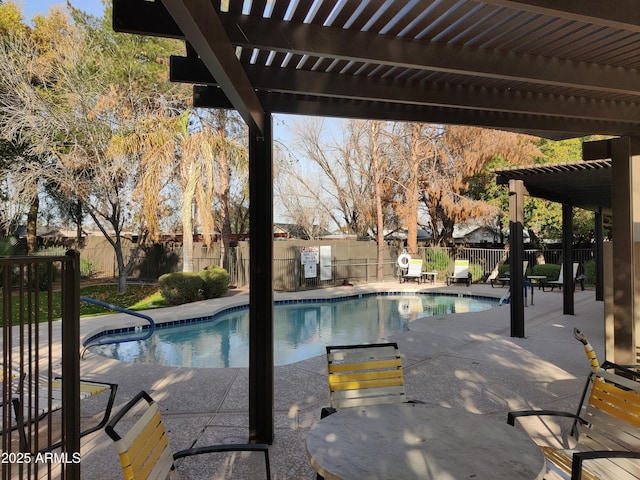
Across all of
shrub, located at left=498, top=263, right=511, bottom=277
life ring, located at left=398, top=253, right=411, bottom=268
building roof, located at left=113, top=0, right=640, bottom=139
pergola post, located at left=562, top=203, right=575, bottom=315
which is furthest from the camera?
life ring, located at left=398, top=253, right=411, bottom=268

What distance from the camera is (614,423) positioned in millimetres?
2348

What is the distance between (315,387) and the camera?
14.9 feet

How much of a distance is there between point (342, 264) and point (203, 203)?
6.77 meters

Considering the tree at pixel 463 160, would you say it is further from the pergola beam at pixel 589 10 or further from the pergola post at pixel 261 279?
the pergola beam at pixel 589 10

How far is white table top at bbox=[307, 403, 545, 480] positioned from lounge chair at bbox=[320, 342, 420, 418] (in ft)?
1.61

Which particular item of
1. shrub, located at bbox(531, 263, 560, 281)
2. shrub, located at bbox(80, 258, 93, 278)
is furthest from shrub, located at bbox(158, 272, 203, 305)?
shrub, located at bbox(531, 263, 560, 281)

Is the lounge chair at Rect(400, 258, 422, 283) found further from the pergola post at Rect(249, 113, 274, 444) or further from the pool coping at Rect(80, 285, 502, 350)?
the pergola post at Rect(249, 113, 274, 444)

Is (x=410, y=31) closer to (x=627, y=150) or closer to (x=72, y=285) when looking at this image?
(x=72, y=285)

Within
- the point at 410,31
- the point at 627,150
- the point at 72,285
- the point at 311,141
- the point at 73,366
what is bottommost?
the point at 73,366

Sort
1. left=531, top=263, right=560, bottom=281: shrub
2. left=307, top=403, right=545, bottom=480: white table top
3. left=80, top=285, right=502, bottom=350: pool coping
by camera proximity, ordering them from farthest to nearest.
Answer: left=531, top=263, right=560, bottom=281: shrub < left=80, top=285, right=502, bottom=350: pool coping < left=307, top=403, right=545, bottom=480: white table top

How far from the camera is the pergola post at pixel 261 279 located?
3250 mm

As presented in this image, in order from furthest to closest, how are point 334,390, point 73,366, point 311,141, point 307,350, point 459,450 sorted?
1. point 311,141
2. point 307,350
3. point 334,390
4. point 73,366
5. point 459,450

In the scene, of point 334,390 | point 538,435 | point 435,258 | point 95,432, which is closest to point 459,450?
point 334,390

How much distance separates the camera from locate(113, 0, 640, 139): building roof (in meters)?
2.04
